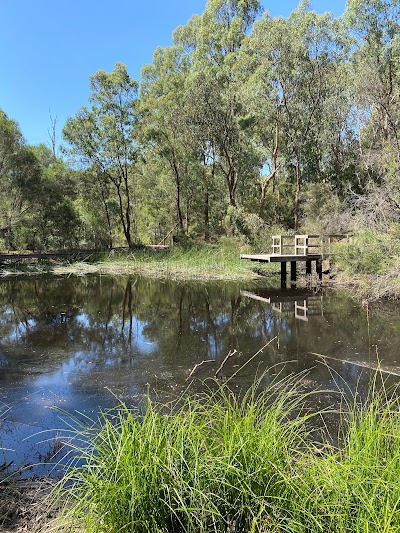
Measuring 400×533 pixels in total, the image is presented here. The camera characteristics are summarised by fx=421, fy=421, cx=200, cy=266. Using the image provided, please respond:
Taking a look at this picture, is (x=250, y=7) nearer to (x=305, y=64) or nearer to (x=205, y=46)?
(x=205, y=46)

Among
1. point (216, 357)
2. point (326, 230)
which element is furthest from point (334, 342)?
point (326, 230)

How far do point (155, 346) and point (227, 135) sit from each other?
17.8m

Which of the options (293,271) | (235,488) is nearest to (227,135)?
(293,271)

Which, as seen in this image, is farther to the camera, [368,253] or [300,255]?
[300,255]

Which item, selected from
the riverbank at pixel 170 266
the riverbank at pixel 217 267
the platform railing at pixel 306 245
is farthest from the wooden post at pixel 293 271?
the riverbank at pixel 170 266

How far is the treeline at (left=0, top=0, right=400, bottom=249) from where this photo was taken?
62.5 ft

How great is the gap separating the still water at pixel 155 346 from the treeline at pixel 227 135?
7966 millimetres

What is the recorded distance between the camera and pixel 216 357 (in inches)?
264

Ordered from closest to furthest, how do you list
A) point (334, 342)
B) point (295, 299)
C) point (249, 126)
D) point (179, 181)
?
1. point (334, 342)
2. point (295, 299)
3. point (249, 126)
4. point (179, 181)

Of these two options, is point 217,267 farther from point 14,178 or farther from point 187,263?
point 14,178

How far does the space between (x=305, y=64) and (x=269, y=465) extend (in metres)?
21.2

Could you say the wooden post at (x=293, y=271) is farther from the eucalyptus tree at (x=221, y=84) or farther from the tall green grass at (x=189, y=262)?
the eucalyptus tree at (x=221, y=84)

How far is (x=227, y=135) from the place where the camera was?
22953 millimetres

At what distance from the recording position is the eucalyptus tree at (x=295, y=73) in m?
19.2
